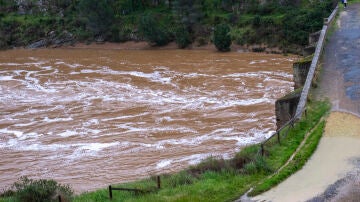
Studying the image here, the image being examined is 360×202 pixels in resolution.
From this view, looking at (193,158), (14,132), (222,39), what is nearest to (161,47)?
(222,39)

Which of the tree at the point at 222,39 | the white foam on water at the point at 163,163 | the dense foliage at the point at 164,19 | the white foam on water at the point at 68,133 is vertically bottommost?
the white foam on water at the point at 163,163

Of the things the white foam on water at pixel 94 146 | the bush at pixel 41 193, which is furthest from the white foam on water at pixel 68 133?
the bush at pixel 41 193

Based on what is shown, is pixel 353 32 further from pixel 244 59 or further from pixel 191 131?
pixel 244 59

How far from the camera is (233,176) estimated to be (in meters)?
13.0

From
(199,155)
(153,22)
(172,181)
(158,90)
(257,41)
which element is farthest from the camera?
(153,22)

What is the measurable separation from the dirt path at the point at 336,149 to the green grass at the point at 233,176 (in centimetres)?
34

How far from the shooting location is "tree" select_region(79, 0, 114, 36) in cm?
5981

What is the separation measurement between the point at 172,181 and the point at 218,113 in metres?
15.2

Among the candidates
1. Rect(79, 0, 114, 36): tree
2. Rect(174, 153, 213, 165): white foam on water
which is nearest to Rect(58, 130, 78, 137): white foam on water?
Rect(174, 153, 213, 165): white foam on water

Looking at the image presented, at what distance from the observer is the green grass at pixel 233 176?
11.9m

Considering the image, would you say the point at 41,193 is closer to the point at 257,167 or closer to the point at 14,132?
the point at 257,167

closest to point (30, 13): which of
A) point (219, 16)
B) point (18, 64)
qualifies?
point (18, 64)

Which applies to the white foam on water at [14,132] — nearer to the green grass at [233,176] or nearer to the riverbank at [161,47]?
the green grass at [233,176]

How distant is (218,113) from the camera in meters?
28.3
